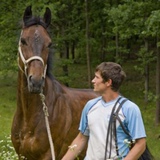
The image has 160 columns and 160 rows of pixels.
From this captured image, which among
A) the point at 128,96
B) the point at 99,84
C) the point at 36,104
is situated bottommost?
the point at 128,96

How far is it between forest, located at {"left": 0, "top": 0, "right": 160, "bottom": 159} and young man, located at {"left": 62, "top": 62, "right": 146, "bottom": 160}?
9.33 meters

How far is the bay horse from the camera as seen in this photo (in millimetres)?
5863

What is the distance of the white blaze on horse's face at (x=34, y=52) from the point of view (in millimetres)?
5473

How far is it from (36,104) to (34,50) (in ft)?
2.35

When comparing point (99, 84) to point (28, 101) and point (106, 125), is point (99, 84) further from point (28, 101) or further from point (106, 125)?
point (28, 101)

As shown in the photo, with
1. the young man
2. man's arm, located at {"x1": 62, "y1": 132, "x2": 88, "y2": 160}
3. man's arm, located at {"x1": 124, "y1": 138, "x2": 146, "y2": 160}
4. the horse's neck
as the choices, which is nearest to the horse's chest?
the horse's neck

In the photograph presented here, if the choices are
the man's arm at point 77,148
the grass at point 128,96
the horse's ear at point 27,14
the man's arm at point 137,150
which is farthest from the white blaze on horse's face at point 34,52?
the grass at point 128,96

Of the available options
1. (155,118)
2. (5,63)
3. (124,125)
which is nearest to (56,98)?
(124,125)

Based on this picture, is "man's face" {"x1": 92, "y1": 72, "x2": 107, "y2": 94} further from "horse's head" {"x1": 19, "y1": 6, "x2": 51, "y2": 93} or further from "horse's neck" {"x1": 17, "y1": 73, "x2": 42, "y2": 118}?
"horse's neck" {"x1": 17, "y1": 73, "x2": 42, "y2": 118}

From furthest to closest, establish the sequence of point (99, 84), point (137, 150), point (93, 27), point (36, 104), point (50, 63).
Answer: point (93, 27) → point (50, 63) → point (36, 104) → point (99, 84) → point (137, 150)

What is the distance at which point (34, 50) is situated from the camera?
5.81 m

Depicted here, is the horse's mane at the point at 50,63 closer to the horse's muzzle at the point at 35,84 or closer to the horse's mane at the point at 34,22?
the horse's mane at the point at 34,22

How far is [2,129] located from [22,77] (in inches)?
407

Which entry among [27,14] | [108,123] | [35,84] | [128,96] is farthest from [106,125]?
[128,96]
